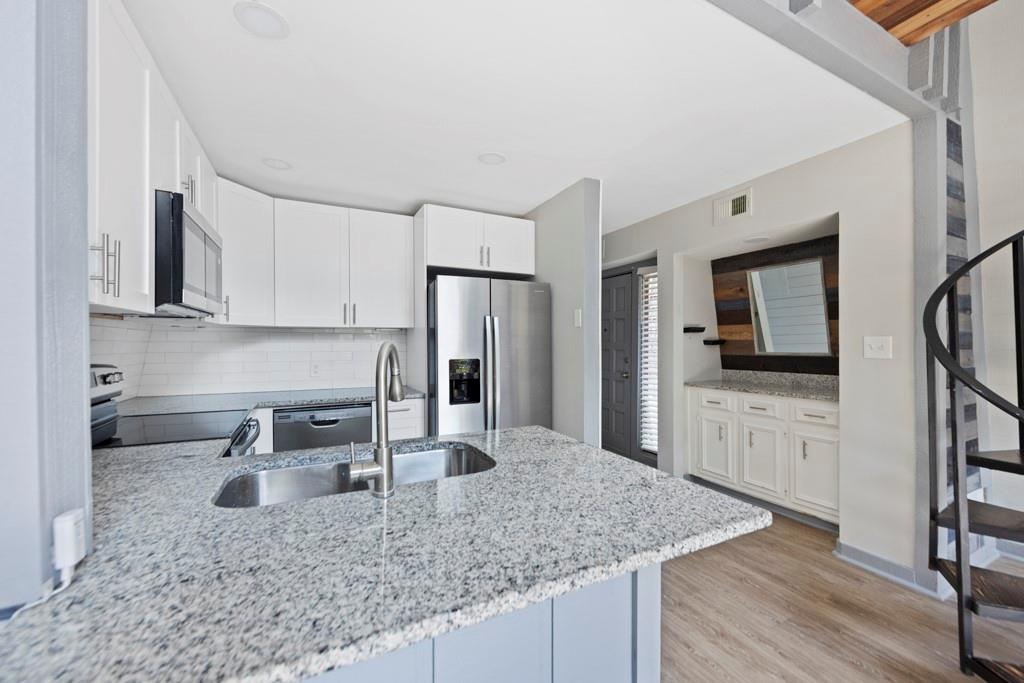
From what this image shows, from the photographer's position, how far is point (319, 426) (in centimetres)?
286

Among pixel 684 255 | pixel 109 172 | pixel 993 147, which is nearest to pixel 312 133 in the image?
pixel 109 172

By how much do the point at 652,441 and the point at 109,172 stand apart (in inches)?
164

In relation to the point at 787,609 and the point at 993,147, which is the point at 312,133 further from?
the point at 993,147

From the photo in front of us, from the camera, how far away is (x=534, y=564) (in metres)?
0.71

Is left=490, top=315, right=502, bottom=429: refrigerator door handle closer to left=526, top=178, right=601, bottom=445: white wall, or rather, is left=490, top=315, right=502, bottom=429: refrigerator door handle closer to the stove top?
left=526, top=178, right=601, bottom=445: white wall

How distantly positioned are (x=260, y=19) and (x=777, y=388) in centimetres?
380

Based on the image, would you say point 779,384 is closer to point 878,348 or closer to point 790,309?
point 790,309

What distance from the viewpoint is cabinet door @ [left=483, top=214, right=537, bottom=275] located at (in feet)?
11.0

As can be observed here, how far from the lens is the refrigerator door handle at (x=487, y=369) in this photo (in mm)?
2934

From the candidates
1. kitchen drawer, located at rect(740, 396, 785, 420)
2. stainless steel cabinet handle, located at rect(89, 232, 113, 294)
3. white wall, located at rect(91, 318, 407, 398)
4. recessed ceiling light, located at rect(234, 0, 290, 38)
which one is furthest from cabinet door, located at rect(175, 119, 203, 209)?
kitchen drawer, located at rect(740, 396, 785, 420)

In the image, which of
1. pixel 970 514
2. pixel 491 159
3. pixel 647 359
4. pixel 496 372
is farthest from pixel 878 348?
pixel 491 159

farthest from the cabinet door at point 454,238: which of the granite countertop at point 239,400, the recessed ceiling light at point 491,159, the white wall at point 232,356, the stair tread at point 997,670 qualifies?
the stair tread at point 997,670

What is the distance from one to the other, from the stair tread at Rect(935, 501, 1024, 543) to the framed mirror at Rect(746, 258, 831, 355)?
143 centimetres

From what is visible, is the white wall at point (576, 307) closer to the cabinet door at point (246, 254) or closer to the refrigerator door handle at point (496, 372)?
the refrigerator door handle at point (496, 372)
